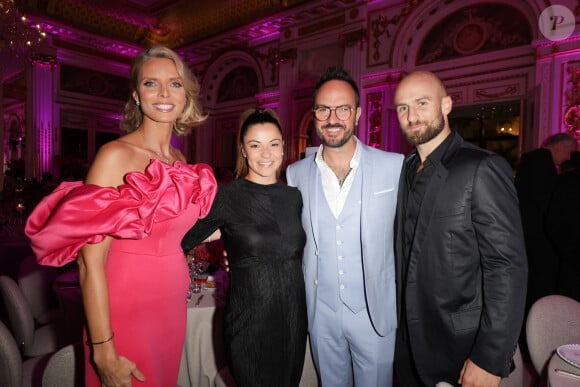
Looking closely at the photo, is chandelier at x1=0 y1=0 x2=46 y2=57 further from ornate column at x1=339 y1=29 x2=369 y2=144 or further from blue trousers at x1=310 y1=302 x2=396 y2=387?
blue trousers at x1=310 y1=302 x2=396 y2=387

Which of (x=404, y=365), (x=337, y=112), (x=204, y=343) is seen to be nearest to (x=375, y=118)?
(x=337, y=112)

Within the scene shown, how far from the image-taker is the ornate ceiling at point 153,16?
933 cm

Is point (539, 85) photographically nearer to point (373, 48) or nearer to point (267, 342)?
point (373, 48)

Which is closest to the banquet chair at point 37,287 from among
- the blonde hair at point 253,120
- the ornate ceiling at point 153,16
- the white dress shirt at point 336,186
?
the blonde hair at point 253,120

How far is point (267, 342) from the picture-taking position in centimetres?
167

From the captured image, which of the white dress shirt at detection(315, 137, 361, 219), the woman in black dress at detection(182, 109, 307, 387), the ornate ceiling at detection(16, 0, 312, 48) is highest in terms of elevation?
the ornate ceiling at detection(16, 0, 312, 48)

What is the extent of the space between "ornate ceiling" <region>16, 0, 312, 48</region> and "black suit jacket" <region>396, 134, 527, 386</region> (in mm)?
8375

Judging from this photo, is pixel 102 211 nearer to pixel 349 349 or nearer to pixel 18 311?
pixel 349 349

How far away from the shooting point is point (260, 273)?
5.51 feet

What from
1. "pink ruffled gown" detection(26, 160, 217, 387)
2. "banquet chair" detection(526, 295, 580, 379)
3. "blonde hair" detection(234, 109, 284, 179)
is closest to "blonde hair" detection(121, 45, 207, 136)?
"blonde hair" detection(234, 109, 284, 179)

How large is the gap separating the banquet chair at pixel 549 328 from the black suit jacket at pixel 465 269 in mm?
740

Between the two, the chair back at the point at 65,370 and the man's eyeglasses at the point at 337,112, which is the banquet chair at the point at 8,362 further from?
the man's eyeglasses at the point at 337,112

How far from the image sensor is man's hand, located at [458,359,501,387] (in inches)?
55.6

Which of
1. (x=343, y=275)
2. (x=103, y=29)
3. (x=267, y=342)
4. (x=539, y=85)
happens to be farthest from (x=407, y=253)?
(x=103, y=29)
